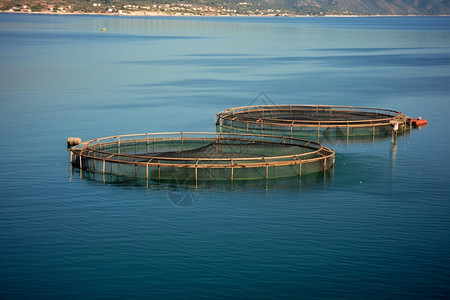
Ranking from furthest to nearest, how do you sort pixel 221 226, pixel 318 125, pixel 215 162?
1. pixel 318 125
2. pixel 215 162
3. pixel 221 226

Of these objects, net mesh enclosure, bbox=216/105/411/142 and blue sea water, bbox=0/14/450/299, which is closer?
blue sea water, bbox=0/14/450/299

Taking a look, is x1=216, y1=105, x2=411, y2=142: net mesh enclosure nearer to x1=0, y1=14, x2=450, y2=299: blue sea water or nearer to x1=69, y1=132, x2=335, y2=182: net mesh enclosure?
x1=0, y1=14, x2=450, y2=299: blue sea water

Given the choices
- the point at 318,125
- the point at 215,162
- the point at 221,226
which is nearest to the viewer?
the point at 221,226

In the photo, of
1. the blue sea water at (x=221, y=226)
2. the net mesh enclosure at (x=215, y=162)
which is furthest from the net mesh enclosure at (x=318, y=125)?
the net mesh enclosure at (x=215, y=162)

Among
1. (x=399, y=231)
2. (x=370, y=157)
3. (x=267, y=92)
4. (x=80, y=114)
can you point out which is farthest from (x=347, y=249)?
(x=267, y=92)

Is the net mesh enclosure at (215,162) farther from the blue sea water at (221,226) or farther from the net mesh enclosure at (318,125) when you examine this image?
the net mesh enclosure at (318,125)

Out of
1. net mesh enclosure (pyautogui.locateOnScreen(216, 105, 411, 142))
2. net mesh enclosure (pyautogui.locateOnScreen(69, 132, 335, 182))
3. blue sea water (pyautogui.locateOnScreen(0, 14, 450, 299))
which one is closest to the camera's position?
blue sea water (pyautogui.locateOnScreen(0, 14, 450, 299))

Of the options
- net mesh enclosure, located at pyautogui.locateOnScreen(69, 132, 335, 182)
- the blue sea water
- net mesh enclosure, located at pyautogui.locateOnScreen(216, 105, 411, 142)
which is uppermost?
net mesh enclosure, located at pyautogui.locateOnScreen(216, 105, 411, 142)

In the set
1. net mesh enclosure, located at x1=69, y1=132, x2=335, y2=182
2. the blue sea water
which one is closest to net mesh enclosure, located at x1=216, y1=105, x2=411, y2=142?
the blue sea water

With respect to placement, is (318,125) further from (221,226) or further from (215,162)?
(221,226)

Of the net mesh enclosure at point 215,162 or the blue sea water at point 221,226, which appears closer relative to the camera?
the blue sea water at point 221,226

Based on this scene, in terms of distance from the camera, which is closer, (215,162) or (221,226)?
(221,226)

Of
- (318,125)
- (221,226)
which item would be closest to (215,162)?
(221,226)
